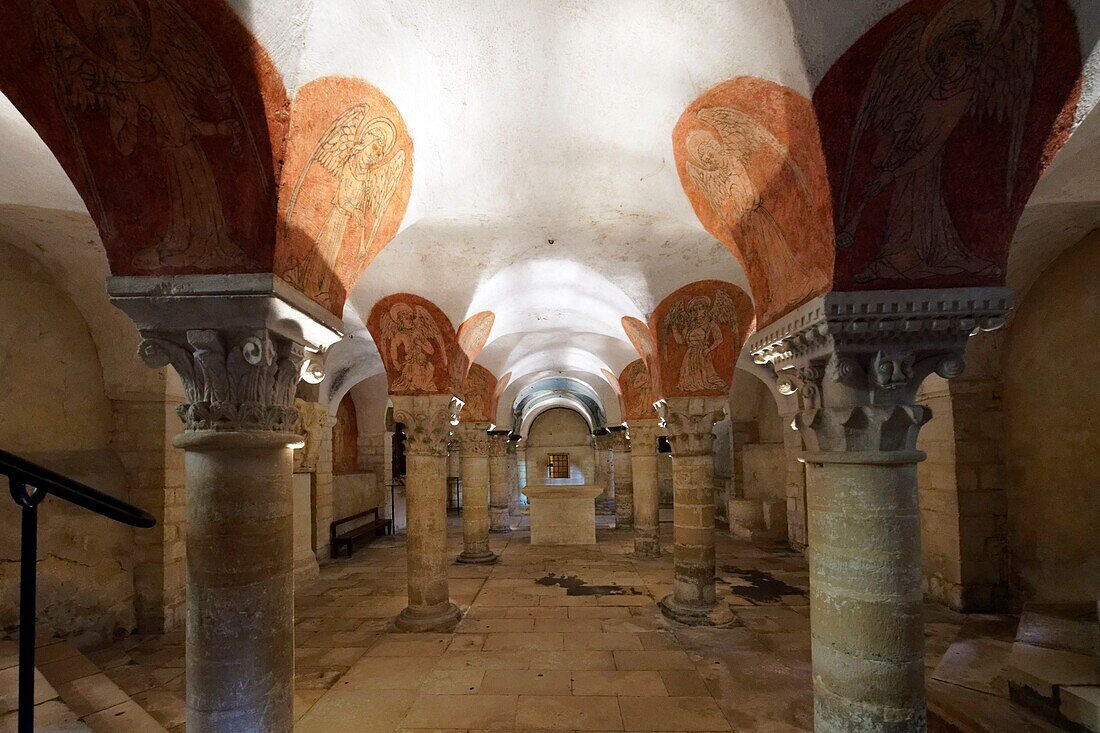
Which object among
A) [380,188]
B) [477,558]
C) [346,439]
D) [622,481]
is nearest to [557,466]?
[622,481]

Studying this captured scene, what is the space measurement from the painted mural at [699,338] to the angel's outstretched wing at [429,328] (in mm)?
2970

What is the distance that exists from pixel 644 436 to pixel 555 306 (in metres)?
5.06

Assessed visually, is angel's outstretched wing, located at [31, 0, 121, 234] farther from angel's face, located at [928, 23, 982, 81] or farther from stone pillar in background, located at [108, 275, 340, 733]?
angel's face, located at [928, 23, 982, 81]

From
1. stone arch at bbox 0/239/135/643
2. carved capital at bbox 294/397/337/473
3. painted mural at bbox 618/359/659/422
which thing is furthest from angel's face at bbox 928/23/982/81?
carved capital at bbox 294/397/337/473

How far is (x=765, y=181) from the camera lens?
383 centimetres

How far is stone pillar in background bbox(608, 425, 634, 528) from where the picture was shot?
689 inches

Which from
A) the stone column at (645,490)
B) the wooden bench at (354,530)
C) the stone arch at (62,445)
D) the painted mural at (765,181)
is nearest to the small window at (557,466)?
the wooden bench at (354,530)

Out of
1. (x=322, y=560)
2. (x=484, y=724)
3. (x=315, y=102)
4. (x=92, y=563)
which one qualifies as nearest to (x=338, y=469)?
(x=322, y=560)

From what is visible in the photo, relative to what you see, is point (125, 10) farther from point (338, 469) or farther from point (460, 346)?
point (338, 469)

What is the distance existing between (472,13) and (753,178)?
6.62 feet

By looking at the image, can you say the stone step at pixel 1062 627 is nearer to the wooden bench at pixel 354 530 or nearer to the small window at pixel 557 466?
the wooden bench at pixel 354 530

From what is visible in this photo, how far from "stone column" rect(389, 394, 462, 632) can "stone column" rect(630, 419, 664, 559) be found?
552cm

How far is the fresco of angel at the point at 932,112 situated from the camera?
2.81 meters

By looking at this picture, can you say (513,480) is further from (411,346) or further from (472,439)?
(411,346)
